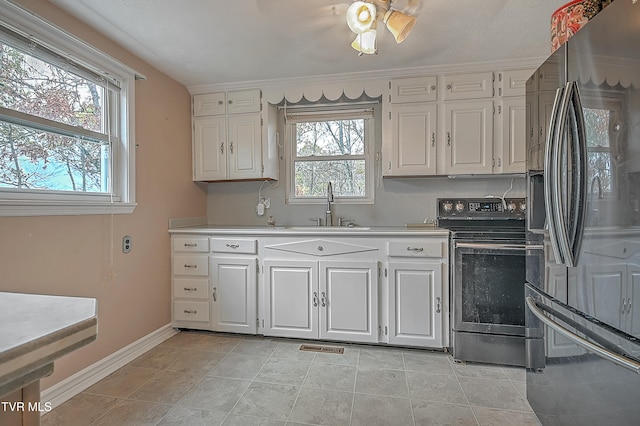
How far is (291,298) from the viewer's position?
2.52 metres

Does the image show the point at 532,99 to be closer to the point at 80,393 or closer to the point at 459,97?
the point at 459,97

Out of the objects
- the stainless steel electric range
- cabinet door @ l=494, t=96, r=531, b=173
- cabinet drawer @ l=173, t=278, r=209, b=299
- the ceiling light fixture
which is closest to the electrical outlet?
cabinet drawer @ l=173, t=278, r=209, b=299

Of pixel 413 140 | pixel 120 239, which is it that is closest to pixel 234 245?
pixel 120 239

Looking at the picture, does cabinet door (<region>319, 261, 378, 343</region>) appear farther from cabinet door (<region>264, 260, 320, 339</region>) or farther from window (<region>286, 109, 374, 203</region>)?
window (<region>286, 109, 374, 203</region>)

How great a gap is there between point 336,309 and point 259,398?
0.87 m

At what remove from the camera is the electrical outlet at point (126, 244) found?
2248mm

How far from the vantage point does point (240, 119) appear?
2.95 meters

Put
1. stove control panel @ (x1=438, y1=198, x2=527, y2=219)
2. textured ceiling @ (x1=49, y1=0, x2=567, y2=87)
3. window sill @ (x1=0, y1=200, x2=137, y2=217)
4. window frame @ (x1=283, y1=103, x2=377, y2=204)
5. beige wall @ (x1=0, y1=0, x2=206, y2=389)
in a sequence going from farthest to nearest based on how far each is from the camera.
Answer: window frame @ (x1=283, y1=103, x2=377, y2=204), stove control panel @ (x1=438, y1=198, x2=527, y2=219), textured ceiling @ (x1=49, y1=0, x2=567, y2=87), beige wall @ (x1=0, y1=0, x2=206, y2=389), window sill @ (x1=0, y1=200, x2=137, y2=217)

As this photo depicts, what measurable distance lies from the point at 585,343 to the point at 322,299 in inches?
66.1

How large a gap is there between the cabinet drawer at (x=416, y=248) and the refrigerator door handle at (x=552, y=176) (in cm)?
100

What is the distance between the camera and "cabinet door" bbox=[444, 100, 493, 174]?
2.57 meters

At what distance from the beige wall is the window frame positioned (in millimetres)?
971

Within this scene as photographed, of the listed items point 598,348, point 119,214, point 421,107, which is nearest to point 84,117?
point 119,214

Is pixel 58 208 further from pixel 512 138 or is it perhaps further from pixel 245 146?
pixel 512 138
